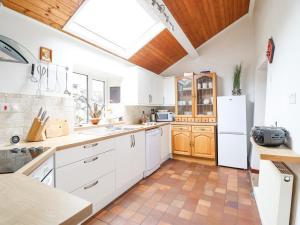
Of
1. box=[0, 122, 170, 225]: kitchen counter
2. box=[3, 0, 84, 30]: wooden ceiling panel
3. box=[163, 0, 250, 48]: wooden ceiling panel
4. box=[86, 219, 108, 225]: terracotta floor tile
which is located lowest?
box=[86, 219, 108, 225]: terracotta floor tile

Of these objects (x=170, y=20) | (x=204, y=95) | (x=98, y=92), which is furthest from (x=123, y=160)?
(x=204, y=95)

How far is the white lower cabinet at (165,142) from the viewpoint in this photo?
343 centimetres

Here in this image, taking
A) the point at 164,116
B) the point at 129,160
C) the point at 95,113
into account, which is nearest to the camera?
the point at 129,160

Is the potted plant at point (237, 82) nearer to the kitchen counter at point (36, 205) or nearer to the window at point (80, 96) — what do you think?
the window at point (80, 96)

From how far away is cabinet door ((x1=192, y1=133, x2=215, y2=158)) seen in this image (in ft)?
11.0

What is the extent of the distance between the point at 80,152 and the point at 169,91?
2.86 m

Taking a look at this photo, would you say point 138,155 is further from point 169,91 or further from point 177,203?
point 169,91

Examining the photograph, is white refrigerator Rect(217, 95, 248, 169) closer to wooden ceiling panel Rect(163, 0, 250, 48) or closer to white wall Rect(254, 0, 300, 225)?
white wall Rect(254, 0, 300, 225)

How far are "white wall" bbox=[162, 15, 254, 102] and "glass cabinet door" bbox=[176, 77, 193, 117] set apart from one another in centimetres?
56

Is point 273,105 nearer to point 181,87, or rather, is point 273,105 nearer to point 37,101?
point 181,87

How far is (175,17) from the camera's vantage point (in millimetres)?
2541

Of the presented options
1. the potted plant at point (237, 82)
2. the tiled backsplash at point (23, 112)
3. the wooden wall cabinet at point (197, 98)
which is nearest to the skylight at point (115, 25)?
the tiled backsplash at point (23, 112)

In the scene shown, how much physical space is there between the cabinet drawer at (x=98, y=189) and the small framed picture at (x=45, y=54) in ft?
4.76

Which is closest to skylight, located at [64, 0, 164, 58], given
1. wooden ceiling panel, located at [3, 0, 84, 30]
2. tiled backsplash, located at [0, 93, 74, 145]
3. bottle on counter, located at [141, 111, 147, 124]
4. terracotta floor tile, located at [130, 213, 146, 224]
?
wooden ceiling panel, located at [3, 0, 84, 30]
